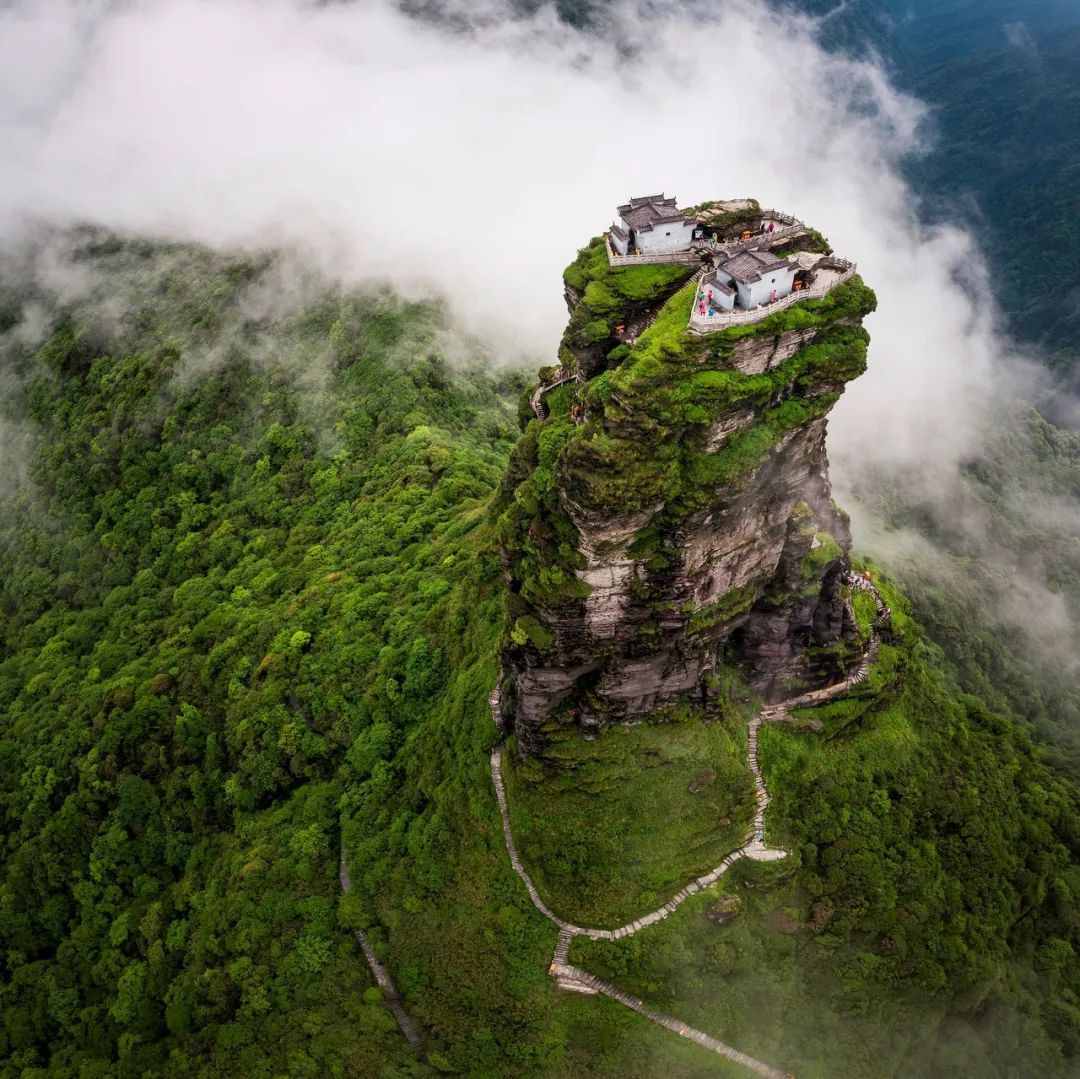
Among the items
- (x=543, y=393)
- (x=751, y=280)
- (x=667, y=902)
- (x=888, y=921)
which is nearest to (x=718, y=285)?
(x=751, y=280)

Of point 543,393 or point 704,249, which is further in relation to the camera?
point 543,393

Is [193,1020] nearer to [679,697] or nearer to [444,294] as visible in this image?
[679,697]

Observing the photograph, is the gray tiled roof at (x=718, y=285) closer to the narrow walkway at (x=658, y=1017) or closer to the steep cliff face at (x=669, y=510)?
the steep cliff face at (x=669, y=510)

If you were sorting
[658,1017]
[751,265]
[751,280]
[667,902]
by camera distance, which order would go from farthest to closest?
[667,902]
[658,1017]
[751,265]
[751,280]

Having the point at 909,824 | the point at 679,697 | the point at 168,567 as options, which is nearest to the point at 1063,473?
the point at 909,824

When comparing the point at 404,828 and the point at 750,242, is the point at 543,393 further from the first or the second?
the point at 404,828
